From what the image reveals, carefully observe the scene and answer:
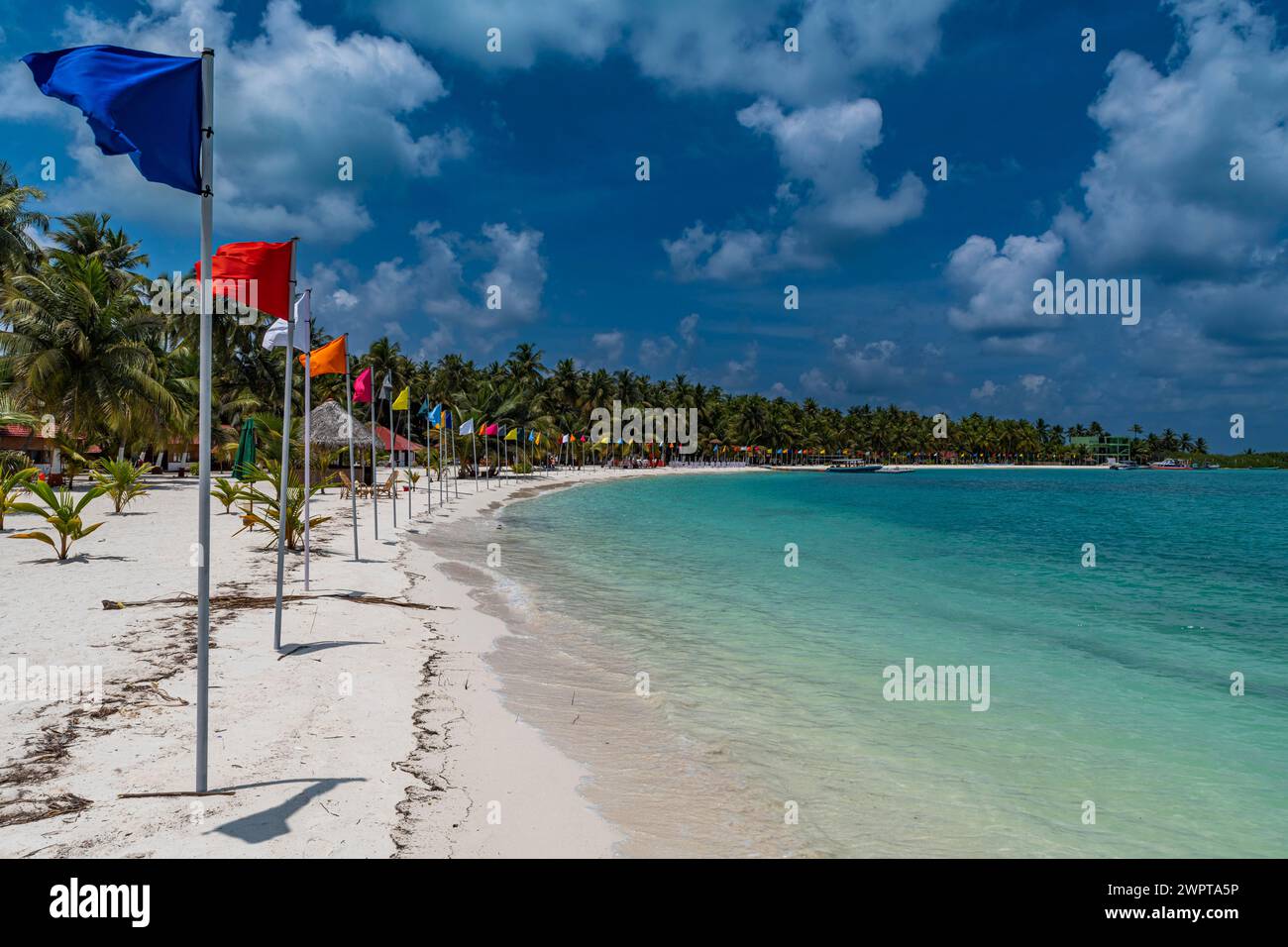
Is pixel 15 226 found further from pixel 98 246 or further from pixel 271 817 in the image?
pixel 271 817

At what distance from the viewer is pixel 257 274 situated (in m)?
6.73

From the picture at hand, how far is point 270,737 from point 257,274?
4180 millimetres

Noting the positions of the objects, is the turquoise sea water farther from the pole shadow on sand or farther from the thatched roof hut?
the thatched roof hut

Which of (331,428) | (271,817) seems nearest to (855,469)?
(331,428)

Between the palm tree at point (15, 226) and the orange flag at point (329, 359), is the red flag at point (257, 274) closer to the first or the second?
the orange flag at point (329, 359)

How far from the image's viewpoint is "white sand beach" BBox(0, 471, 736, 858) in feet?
13.1

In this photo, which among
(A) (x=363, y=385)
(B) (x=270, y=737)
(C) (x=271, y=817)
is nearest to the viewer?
(C) (x=271, y=817)

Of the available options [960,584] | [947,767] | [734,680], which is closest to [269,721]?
[734,680]

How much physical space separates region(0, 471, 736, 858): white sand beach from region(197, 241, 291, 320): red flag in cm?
348

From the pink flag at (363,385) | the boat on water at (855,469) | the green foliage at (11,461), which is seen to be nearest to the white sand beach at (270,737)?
the pink flag at (363,385)

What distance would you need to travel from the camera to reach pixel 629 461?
359 ft

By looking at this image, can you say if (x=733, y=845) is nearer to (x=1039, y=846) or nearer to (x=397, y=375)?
(x=1039, y=846)

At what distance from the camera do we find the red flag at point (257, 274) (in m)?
6.64
